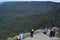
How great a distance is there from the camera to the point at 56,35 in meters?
24.7

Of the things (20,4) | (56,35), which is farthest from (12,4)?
(56,35)

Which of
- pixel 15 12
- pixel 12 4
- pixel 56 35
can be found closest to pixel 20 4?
pixel 12 4

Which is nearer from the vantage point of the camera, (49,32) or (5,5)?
(49,32)

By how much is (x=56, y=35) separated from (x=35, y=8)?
9259cm

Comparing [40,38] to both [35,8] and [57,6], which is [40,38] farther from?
[35,8]

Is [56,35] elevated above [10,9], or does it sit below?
below

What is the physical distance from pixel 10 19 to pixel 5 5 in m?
39.4

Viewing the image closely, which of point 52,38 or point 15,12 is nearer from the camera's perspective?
point 52,38

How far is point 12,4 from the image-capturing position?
13025 centimetres

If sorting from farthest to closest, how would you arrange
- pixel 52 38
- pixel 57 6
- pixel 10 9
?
pixel 10 9, pixel 57 6, pixel 52 38

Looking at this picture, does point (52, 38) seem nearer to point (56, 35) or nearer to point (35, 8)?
point (56, 35)

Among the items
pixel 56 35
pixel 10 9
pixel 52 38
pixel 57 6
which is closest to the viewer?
pixel 52 38

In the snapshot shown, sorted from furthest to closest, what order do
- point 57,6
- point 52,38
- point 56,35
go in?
point 57,6, point 56,35, point 52,38

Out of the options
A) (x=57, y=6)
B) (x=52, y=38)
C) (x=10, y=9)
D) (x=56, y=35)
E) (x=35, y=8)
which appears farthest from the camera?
(x=10, y=9)
